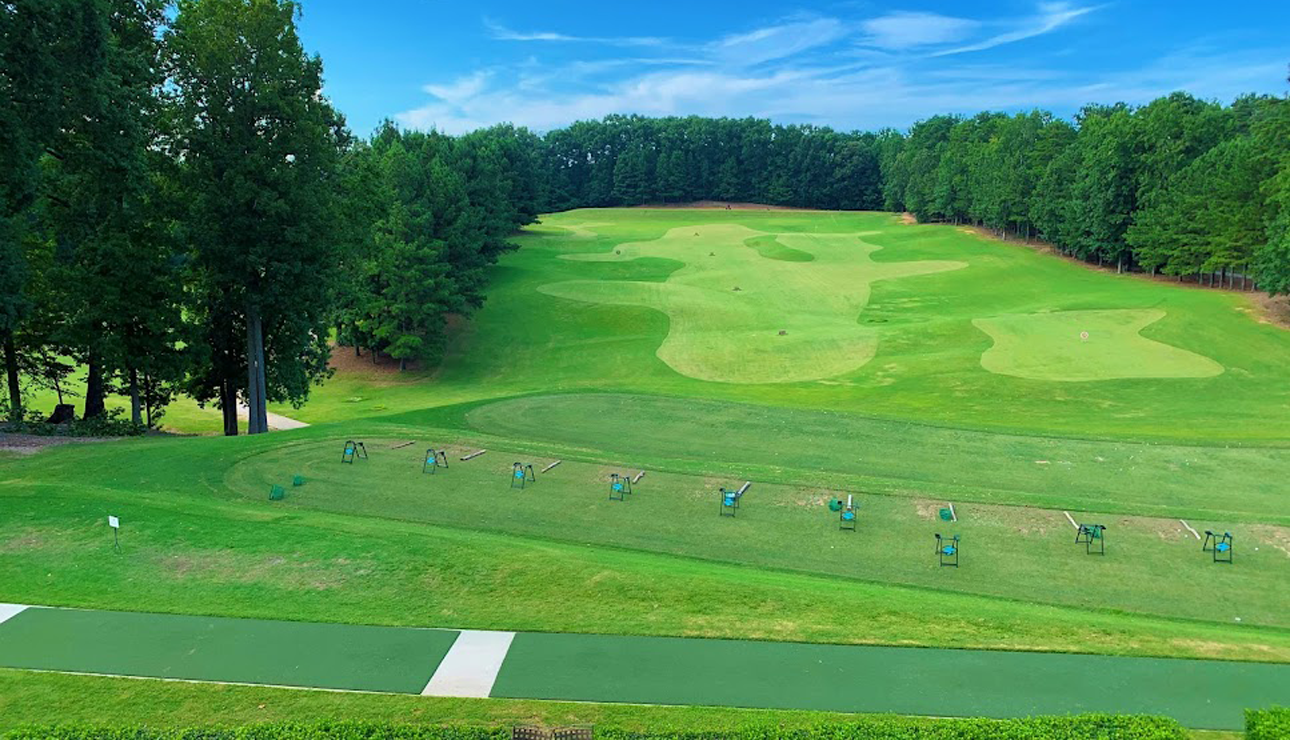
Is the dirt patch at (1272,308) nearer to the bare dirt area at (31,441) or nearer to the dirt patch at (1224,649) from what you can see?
the dirt patch at (1224,649)

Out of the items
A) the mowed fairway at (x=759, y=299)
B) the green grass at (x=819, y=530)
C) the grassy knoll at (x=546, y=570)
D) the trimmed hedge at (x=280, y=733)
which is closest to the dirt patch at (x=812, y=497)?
the green grass at (x=819, y=530)

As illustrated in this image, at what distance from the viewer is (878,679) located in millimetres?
9844

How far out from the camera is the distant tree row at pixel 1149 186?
49656 millimetres

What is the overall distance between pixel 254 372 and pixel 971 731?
27977 mm

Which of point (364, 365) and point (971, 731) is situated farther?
point (364, 365)

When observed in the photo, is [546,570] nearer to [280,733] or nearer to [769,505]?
[280,733]

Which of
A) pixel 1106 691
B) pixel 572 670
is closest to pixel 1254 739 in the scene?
pixel 1106 691

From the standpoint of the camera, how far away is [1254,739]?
8.02 meters

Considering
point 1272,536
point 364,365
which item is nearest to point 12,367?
point 364,365

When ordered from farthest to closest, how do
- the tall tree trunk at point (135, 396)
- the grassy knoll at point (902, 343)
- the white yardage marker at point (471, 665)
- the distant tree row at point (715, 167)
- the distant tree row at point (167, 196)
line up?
the distant tree row at point (715, 167) → the grassy knoll at point (902, 343) → the tall tree trunk at point (135, 396) → the distant tree row at point (167, 196) → the white yardage marker at point (471, 665)

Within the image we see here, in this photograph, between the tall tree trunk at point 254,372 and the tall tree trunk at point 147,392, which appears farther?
the tall tree trunk at point 147,392

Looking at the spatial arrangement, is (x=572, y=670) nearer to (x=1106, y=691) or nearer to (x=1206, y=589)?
(x=1106, y=691)

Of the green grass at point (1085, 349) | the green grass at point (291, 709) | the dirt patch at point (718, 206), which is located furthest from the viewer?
the dirt patch at point (718, 206)

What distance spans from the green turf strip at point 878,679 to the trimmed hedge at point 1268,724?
73 cm
